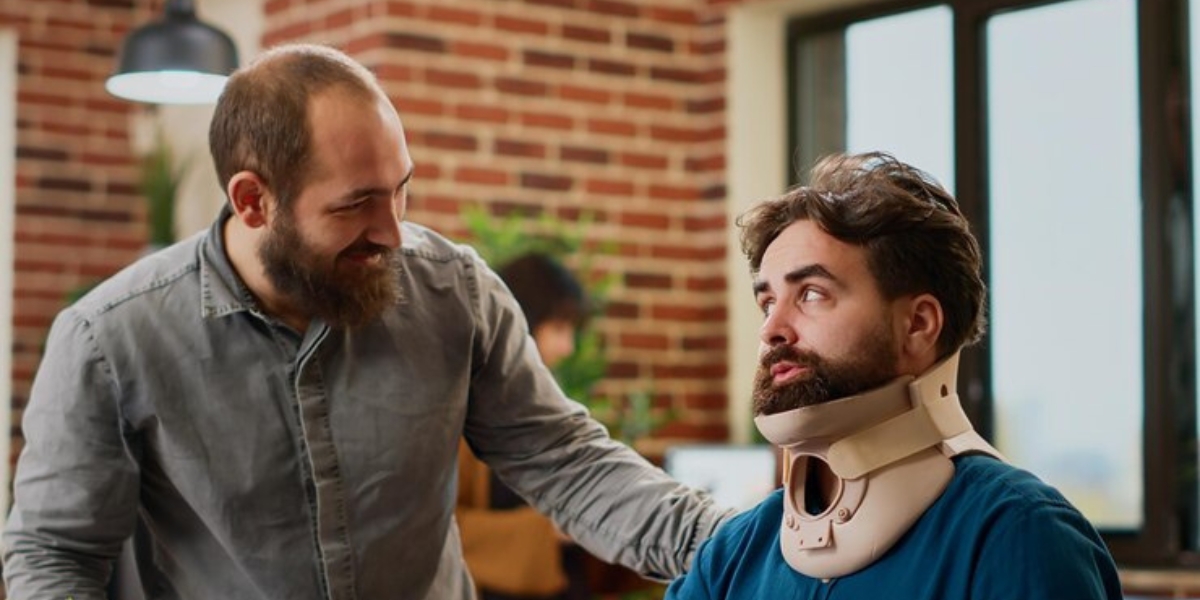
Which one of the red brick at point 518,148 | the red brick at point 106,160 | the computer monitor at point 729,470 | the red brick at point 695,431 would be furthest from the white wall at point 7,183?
the computer monitor at point 729,470

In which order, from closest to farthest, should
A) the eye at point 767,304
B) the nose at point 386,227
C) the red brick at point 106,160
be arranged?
the eye at point 767,304
the nose at point 386,227
the red brick at point 106,160

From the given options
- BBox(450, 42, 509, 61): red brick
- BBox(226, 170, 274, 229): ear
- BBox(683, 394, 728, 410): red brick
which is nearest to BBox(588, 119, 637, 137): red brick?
BBox(450, 42, 509, 61): red brick

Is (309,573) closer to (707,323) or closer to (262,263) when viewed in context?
(262,263)

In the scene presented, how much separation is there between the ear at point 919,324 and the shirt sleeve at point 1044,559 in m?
0.25

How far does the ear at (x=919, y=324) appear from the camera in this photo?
2.08m

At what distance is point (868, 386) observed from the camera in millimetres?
2074

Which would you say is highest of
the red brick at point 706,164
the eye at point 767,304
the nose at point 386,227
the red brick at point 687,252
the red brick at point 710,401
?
the red brick at point 706,164

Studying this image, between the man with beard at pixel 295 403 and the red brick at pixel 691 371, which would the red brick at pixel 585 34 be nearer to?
the red brick at pixel 691 371

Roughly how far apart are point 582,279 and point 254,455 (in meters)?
3.22

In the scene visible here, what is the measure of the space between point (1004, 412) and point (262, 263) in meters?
3.70

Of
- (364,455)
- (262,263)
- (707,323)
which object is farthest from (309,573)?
(707,323)

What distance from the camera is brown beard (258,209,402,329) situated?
95.5 inches

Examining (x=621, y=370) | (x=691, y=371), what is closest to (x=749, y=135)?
(x=691, y=371)

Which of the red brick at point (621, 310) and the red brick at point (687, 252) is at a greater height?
the red brick at point (687, 252)
